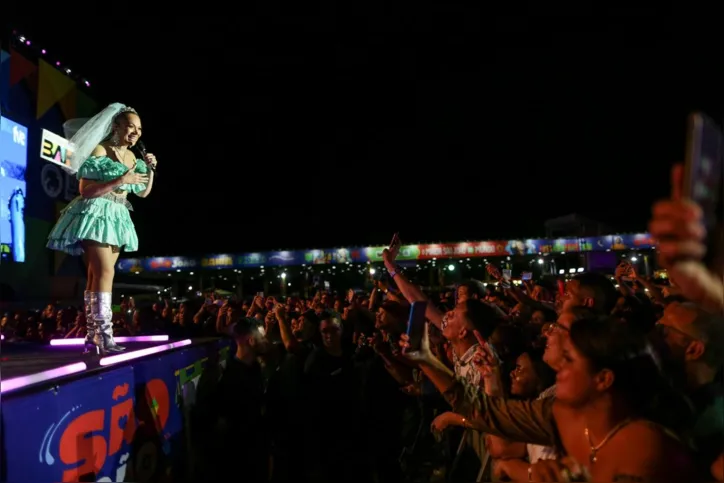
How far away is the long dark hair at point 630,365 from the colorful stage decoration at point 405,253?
91.5 feet

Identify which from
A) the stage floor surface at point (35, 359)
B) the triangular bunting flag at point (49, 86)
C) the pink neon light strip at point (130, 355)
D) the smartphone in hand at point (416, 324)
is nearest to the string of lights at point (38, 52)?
the triangular bunting flag at point (49, 86)

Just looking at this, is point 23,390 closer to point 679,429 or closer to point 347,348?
point 679,429

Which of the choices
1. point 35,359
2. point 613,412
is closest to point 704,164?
point 613,412

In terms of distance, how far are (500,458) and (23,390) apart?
7.70 ft

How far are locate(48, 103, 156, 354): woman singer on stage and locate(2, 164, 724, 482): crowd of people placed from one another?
1028 millimetres

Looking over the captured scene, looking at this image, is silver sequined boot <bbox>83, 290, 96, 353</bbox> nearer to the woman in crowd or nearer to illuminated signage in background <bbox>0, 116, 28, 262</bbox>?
the woman in crowd

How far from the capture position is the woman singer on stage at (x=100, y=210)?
3.83 m

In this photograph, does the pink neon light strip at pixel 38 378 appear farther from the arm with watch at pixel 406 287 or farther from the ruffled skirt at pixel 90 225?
the arm with watch at pixel 406 287

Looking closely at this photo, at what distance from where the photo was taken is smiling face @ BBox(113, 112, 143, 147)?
4.07 m

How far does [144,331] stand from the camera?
807 cm

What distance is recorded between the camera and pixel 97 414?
2.86 m

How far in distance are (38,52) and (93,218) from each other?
2144 centimetres

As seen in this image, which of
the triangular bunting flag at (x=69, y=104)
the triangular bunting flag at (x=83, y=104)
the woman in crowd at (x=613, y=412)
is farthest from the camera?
the triangular bunting flag at (x=83, y=104)

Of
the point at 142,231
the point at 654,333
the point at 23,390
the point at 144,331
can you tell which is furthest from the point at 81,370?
the point at 142,231
